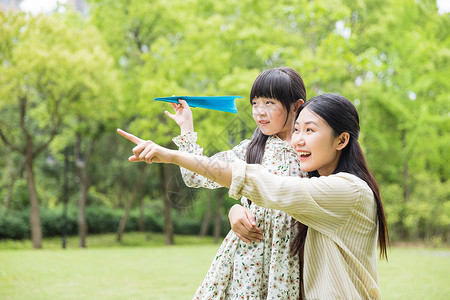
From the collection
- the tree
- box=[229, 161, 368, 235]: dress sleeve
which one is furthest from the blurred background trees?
box=[229, 161, 368, 235]: dress sleeve

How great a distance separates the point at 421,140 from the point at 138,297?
17323mm

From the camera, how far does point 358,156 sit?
1899 mm

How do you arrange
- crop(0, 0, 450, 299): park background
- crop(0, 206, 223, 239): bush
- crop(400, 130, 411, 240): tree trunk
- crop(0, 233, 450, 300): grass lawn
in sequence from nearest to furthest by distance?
crop(0, 233, 450, 300): grass lawn → crop(0, 0, 450, 299): park background → crop(0, 206, 223, 239): bush → crop(400, 130, 411, 240): tree trunk

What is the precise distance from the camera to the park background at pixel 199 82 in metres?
16.0

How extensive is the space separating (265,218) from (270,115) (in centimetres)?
47

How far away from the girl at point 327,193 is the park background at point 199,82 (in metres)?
11.5

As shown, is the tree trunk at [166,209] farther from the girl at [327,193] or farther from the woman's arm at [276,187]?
the woman's arm at [276,187]

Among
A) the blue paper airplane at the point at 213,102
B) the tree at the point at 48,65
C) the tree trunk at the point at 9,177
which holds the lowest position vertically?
the tree trunk at the point at 9,177

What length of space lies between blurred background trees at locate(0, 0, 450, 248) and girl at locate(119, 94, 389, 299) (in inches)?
549

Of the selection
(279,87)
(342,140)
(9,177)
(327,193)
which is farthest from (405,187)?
(327,193)

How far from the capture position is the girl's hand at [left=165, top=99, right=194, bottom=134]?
2.09m

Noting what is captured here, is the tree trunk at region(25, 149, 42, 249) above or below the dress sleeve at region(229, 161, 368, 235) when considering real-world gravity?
below

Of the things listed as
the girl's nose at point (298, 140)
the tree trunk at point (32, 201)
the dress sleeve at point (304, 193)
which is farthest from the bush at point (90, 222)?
the dress sleeve at point (304, 193)

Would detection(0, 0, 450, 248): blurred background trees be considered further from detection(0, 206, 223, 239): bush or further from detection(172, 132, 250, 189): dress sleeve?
detection(172, 132, 250, 189): dress sleeve
